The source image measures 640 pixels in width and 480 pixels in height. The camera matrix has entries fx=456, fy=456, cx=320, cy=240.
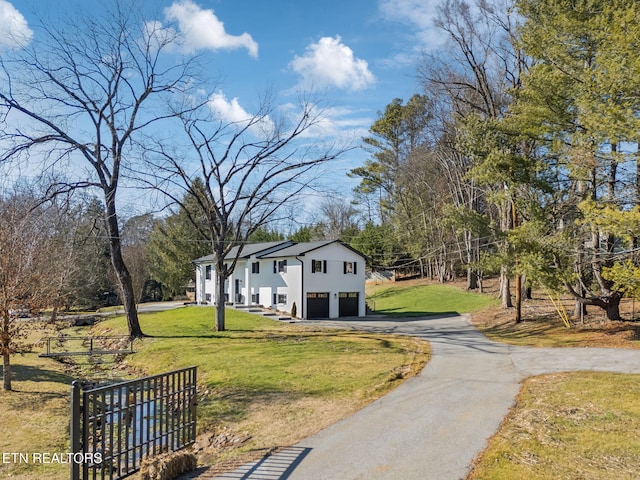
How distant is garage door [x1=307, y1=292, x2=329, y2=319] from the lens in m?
30.4

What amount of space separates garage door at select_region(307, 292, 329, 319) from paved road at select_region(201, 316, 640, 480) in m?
15.9

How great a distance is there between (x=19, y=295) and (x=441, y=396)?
10.9 meters

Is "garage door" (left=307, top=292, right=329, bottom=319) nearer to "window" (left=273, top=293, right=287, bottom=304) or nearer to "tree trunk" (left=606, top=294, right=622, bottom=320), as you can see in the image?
"window" (left=273, top=293, right=287, bottom=304)

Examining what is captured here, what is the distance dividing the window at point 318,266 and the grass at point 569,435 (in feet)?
67.6

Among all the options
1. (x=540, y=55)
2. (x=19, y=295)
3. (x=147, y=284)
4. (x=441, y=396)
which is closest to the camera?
(x=441, y=396)

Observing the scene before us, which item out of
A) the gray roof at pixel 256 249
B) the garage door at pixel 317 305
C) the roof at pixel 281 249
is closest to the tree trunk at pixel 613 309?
the roof at pixel 281 249

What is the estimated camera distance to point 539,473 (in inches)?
236

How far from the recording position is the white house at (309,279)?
99.8 feet

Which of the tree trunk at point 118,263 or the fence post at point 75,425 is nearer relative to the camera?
the fence post at point 75,425

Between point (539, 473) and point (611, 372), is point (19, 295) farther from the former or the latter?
point (611, 372)

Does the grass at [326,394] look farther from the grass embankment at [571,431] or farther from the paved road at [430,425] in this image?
the paved road at [430,425]

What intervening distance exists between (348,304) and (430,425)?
80.4ft

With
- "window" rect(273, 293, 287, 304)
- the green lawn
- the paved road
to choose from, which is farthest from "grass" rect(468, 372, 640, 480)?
the green lawn

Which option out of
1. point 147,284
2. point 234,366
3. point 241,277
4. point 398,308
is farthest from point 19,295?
point 147,284
